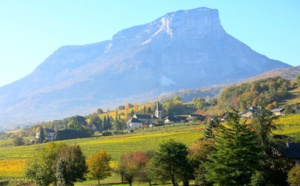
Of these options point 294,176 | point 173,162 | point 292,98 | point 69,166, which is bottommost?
point 69,166

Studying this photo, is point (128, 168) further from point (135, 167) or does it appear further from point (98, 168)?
point (98, 168)

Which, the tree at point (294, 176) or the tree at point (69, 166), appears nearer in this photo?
the tree at point (294, 176)

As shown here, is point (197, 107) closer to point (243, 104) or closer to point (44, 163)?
point (243, 104)

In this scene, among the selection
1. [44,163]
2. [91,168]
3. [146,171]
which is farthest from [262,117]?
[44,163]

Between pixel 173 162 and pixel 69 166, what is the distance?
15012mm

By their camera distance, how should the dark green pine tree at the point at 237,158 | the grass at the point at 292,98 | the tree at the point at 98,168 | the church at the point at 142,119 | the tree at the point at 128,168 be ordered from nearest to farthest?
the dark green pine tree at the point at 237,158, the tree at the point at 128,168, the tree at the point at 98,168, the grass at the point at 292,98, the church at the point at 142,119

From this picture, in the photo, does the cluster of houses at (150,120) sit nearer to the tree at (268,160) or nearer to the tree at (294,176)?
the tree at (268,160)

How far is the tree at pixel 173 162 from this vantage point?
4941 cm

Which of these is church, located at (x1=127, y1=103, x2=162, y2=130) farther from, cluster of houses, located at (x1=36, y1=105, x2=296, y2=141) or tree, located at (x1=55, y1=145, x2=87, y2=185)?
tree, located at (x1=55, y1=145, x2=87, y2=185)

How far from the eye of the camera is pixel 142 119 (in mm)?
172500

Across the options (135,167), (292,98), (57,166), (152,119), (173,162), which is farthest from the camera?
(152,119)

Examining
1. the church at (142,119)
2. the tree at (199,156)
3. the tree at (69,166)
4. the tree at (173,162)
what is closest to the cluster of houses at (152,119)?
the church at (142,119)

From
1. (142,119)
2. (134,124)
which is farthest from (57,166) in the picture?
(142,119)

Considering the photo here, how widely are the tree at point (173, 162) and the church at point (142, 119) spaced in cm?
11006
